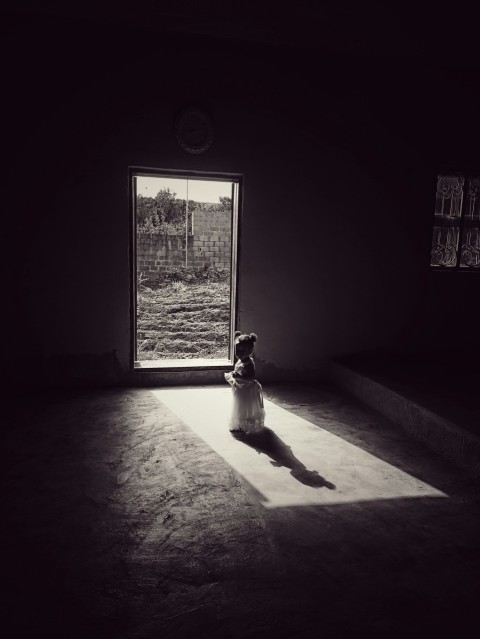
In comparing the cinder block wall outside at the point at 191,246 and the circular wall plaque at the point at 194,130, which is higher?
the circular wall plaque at the point at 194,130

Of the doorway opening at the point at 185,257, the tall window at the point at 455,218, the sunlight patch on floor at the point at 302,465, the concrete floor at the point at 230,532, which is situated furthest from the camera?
the doorway opening at the point at 185,257

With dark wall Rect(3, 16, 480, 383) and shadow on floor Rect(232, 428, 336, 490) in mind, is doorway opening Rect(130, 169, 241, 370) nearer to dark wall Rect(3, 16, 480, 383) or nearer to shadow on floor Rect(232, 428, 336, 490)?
dark wall Rect(3, 16, 480, 383)

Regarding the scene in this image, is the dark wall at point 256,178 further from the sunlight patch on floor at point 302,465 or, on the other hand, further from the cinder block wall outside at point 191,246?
the cinder block wall outside at point 191,246

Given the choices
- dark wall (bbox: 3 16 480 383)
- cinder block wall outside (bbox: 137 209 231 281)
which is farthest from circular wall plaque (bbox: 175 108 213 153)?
cinder block wall outside (bbox: 137 209 231 281)

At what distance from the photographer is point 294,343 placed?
17.8 feet

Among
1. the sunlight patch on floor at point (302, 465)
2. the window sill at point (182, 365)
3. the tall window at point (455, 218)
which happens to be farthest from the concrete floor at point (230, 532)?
the tall window at point (455, 218)

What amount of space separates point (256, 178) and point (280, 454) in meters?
2.98

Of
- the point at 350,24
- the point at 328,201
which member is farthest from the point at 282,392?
the point at 350,24

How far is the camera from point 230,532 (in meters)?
2.49

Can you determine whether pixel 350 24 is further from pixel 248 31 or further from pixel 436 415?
pixel 436 415

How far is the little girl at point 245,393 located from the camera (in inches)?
151

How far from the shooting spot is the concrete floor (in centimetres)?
192

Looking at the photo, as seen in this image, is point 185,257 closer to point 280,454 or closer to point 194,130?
point 194,130

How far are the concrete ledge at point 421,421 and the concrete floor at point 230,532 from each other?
103mm
